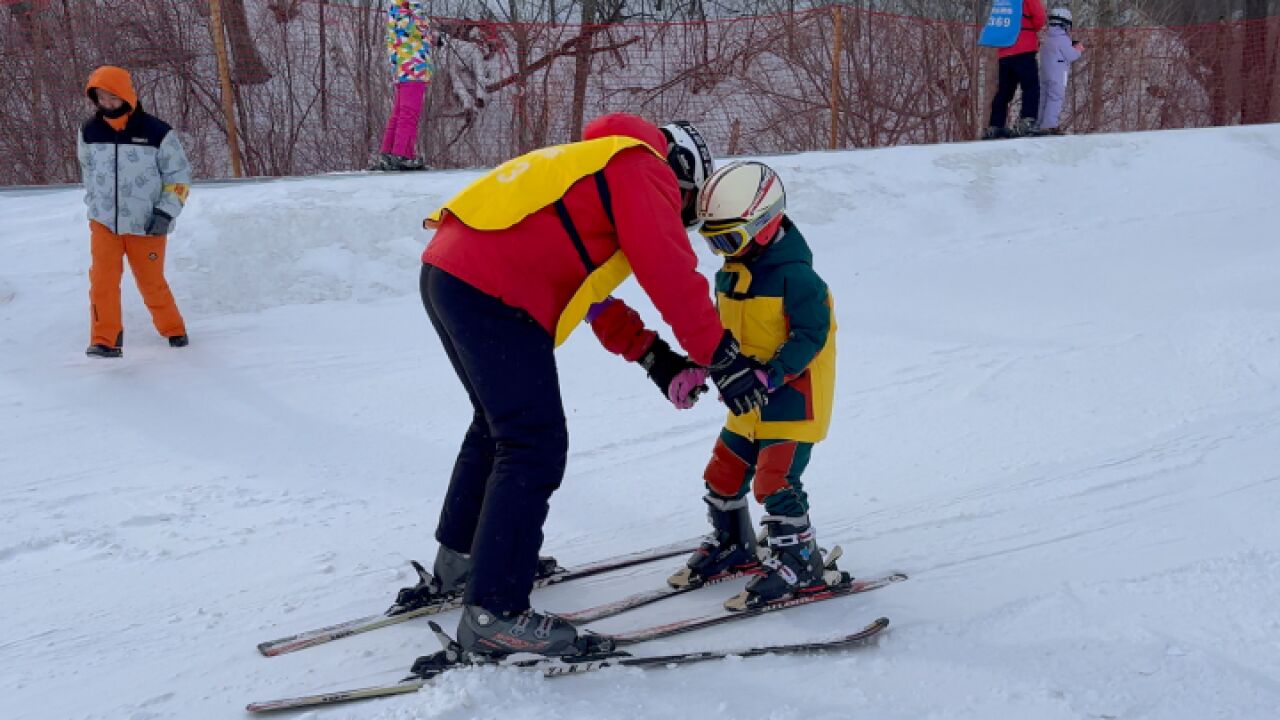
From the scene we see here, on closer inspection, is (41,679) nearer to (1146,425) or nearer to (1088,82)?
(1146,425)

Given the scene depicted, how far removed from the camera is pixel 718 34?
1279 cm

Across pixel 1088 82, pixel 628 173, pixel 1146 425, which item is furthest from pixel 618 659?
pixel 1088 82

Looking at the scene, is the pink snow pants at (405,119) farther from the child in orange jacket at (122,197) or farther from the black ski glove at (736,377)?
the black ski glove at (736,377)

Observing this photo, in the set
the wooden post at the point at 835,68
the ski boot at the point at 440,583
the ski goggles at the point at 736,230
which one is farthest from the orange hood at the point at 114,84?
the wooden post at the point at 835,68

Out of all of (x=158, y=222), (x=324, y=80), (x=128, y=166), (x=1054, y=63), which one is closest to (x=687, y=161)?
(x=158, y=222)

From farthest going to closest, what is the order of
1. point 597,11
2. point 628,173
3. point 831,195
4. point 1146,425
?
point 597,11, point 831,195, point 1146,425, point 628,173

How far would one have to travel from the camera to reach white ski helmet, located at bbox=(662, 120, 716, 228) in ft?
10.5

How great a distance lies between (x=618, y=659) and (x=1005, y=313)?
4.89 meters

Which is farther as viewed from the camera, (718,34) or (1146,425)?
(718,34)

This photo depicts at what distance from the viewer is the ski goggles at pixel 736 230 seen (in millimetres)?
3201

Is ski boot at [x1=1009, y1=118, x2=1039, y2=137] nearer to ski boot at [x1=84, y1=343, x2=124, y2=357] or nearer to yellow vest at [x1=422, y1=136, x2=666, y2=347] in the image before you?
ski boot at [x1=84, y1=343, x2=124, y2=357]

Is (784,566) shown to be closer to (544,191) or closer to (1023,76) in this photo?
(544,191)

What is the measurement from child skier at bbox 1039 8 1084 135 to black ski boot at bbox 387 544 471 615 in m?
9.28

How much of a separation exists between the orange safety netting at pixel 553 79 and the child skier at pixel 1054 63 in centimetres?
221
